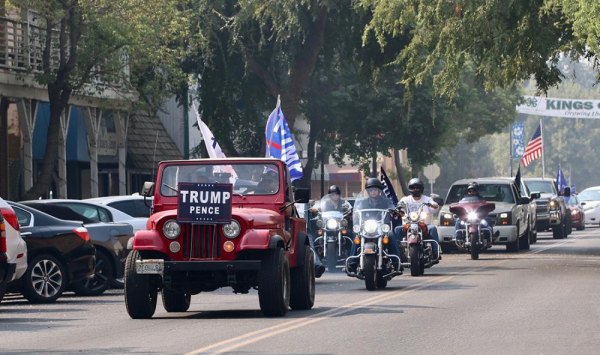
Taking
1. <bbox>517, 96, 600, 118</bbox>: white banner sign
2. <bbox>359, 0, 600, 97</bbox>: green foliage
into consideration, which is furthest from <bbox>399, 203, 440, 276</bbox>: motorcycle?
<bbox>517, 96, 600, 118</bbox>: white banner sign

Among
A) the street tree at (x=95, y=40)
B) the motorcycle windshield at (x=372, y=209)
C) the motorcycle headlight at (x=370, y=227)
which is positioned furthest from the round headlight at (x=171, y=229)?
the street tree at (x=95, y=40)

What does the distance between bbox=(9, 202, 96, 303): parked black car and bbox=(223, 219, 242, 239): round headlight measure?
534cm

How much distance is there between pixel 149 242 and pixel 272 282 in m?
1.51

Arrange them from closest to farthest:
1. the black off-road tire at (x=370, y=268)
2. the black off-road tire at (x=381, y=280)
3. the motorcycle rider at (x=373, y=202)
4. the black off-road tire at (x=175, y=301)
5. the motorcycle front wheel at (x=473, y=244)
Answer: the black off-road tire at (x=175, y=301) → the black off-road tire at (x=370, y=268) → the black off-road tire at (x=381, y=280) → the motorcycle rider at (x=373, y=202) → the motorcycle front wheel at (x=473, y=244)

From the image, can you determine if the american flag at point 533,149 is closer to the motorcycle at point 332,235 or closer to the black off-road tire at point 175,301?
the motorcycle at point 332,235

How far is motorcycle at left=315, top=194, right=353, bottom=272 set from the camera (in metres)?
27.6

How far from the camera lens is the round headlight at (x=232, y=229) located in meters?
17.9

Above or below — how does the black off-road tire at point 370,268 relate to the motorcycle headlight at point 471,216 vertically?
below

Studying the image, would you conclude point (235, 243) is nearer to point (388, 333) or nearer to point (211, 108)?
point (388, 333)

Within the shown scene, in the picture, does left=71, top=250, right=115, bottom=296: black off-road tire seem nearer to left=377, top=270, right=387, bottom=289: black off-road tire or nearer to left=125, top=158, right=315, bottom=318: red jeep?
left=377, top=270, right=387, bottom=289: black off-road tire

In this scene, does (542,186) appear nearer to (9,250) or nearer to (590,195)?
(590,195)

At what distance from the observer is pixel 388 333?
15.6m

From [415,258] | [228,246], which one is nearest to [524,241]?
[415,258]

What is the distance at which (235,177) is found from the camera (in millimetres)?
19172
